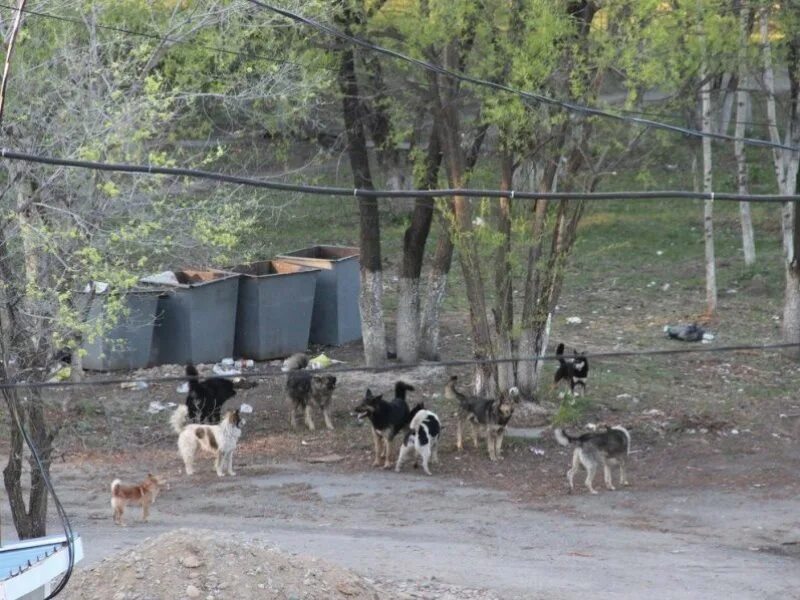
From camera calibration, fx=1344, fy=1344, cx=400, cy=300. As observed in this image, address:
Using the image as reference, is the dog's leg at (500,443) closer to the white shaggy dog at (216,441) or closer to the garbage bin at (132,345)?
the white shaggy dog at (216,441)

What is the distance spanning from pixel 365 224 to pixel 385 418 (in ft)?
14.4

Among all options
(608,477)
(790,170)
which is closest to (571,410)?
(608,477)

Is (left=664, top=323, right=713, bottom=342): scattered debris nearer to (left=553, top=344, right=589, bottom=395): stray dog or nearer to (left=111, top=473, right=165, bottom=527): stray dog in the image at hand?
(left=553, top=344, right=589, bottom=395): stray dog

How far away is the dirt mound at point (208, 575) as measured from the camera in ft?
31.1

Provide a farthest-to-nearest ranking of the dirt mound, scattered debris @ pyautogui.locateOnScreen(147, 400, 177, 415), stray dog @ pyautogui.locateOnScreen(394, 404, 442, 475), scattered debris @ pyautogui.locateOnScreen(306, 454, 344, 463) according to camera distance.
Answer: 1. scattered debris @ pyautogui.locateOnScreen(147, 400, 177, 415)
2. scattered debris @ pyautogui.locateOnScreen(306, 454, 344, 463)
3. stray dog @ pyautogui.locateOnScreen(394, 404, 442, 475)
4. the dirt mound

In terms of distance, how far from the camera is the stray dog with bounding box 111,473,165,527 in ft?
43.7

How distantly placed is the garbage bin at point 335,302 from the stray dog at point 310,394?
13.8 feet

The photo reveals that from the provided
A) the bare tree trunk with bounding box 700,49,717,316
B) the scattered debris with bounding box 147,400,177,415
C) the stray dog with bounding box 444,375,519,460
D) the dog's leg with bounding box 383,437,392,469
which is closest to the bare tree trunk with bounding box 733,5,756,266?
the bare tree trunk with bounding box 700,49,717,316

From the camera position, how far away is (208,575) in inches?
378

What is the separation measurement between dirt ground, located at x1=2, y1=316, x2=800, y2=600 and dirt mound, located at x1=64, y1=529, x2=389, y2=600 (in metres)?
0.10

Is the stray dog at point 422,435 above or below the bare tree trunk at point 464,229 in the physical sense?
below

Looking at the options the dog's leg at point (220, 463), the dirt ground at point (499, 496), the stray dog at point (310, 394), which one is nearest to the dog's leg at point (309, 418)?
the stray dog at point (310, 394)

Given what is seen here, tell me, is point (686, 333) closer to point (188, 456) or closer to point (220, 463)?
point (220, 463)

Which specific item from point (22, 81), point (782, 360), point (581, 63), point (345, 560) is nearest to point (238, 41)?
point (22, 81)
